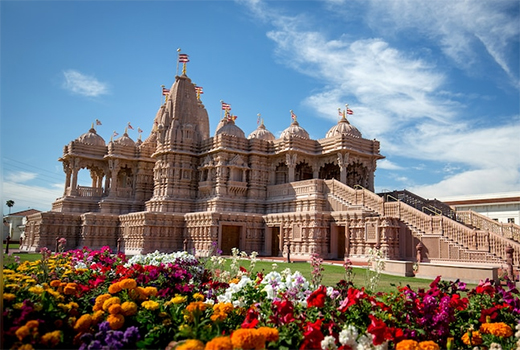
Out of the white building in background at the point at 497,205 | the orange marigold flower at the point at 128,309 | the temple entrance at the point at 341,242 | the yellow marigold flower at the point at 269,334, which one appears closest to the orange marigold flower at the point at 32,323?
the orange marigold flower at the point at 128,309

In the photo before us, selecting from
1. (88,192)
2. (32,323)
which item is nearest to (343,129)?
(88,192)

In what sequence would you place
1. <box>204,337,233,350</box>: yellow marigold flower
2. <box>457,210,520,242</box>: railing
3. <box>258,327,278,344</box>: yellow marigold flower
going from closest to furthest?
<box>204,337,233,350</box>: yellow marigold flower
<box>258,327,278,344</box>: yellow marigold flower
<box>457,210,520,242</box>: railing

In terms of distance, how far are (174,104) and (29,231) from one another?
1814 centimetres

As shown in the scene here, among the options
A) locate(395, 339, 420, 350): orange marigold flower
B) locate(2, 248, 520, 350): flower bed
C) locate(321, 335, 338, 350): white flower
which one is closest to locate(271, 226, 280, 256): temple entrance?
locate(2, 248, 520, 350): flower bed

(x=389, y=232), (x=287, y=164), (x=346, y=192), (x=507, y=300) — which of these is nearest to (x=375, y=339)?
(x=507, y=300)

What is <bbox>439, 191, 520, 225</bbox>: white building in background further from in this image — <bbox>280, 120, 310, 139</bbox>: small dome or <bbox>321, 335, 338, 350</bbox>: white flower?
<bbox>321, 335, 338, 350</bbox>: white flower

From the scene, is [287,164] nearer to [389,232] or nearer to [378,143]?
[378,143]

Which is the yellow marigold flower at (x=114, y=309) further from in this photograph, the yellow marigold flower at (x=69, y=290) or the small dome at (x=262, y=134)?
the small dome at (x=262, y=134)

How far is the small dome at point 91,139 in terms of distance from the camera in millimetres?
45088

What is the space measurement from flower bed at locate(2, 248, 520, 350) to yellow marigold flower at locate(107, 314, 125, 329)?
0.05 feet

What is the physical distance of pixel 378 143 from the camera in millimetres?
36188

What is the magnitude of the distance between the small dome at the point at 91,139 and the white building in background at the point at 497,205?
38123 mm

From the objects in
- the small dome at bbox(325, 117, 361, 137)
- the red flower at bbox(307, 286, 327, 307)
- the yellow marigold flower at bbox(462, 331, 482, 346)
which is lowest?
the yellow marigold flower at bbox(462, 331, 482, 346)

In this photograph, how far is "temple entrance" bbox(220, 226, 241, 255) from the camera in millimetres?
33719
